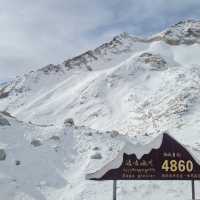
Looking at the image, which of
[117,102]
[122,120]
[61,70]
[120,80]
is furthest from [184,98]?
[61,70]

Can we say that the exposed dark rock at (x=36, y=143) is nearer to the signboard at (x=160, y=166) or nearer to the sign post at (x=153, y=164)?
the sign post at (x=153, y=164)

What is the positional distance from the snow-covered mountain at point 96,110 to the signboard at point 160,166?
4171 mm

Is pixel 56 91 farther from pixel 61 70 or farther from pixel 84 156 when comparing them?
pixel 84 156

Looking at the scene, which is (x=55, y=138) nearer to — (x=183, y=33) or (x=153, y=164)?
(x=153, y=164)

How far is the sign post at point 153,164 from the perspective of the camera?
1603cm

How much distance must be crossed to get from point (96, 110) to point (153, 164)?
4690 cm

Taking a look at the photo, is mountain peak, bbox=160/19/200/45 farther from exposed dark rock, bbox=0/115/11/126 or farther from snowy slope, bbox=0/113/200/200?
exposed dark rock, bbox=0/115/11/126

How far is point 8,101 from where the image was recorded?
269 ft

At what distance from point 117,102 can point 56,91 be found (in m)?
16.9

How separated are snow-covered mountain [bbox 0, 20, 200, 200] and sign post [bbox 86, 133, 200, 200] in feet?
13.8

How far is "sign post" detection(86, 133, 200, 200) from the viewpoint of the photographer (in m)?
16.0

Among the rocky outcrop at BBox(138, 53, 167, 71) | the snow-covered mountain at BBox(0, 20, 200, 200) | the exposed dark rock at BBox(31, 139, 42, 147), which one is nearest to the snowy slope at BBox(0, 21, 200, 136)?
the rocky outcrop at BBox(138, 53, 167, 71)

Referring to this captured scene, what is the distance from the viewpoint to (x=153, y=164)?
650 inches

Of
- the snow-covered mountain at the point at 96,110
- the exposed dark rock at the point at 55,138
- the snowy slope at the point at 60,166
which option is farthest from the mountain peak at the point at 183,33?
the exposed dark rock at the point at 55,138
